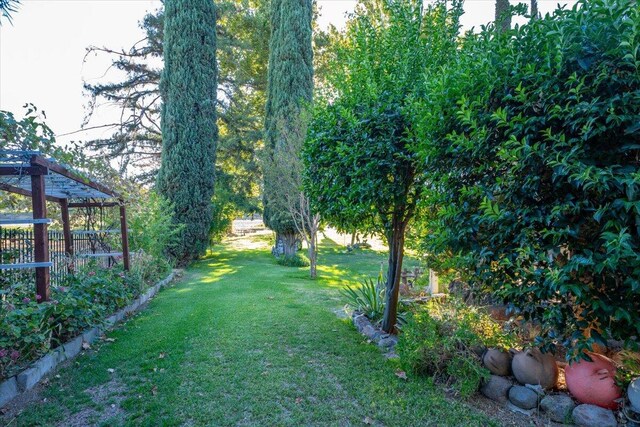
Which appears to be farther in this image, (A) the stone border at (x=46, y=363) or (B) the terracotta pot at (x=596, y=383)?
(A) the stone border at (x=46, y=363)

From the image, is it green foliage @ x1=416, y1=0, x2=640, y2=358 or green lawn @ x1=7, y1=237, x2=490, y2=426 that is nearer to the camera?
green foliage @ x1=416, y1=0, x2=640, y2=358

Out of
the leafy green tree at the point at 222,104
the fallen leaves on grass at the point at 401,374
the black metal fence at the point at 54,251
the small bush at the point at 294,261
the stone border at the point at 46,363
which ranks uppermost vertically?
the leafy green tree at the point at 222,104

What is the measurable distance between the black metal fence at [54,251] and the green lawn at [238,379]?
1514mm

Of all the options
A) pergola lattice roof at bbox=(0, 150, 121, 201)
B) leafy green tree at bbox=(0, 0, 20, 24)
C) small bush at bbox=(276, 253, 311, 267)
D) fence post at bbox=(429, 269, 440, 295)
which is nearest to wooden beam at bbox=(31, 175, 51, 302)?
pergola lattice roof at bbox=(0, 150, 121, 201)

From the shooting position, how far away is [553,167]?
2066 mm

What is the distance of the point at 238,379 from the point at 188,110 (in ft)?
37.3

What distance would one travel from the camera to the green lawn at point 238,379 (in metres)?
2.80

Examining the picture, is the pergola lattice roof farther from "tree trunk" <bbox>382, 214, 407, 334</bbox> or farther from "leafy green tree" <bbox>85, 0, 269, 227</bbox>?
"leafy green tree" <bbox>85, 0, 269, 227</bbox>

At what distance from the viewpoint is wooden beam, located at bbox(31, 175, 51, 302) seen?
3941mm

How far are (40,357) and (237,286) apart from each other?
5.46 m

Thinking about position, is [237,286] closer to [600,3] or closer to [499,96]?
[499,96]

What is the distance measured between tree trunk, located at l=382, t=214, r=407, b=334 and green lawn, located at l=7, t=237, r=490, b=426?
1.52 ft

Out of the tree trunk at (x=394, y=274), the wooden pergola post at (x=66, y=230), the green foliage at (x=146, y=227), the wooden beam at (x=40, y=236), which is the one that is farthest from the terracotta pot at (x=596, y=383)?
the green foliage at (x=146, y=227)

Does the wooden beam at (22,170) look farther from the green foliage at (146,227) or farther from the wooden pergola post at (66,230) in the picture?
the green foliage at (146,227)
